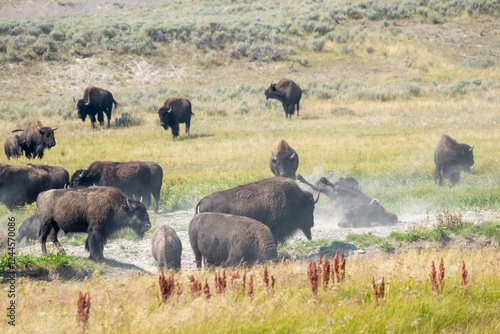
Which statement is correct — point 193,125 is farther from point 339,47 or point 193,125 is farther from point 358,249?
point 339,47

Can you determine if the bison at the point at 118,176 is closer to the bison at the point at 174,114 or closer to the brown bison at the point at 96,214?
the brown bison at the point at 96,214

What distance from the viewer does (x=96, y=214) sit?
34.8 ft

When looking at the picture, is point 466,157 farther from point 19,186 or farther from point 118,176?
point 19,186

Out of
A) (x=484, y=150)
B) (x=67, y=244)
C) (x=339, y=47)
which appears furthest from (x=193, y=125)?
(x=339, y=47)

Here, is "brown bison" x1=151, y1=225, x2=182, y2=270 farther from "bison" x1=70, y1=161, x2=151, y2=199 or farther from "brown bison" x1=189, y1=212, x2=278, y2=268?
"bison" x1=70, y1=161, x2=151, y2=199

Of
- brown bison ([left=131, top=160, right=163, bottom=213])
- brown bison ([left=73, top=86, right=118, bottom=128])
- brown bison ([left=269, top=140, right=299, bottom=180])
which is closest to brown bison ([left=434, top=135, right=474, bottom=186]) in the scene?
brown bison ([left=269, top=140, right=299, bottom=180])

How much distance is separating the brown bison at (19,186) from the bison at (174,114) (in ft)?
36.6

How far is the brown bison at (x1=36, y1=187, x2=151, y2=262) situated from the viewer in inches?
416

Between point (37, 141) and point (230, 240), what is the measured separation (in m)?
16.4

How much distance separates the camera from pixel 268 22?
64.2 meters

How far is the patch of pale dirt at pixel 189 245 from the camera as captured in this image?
10.4 meters

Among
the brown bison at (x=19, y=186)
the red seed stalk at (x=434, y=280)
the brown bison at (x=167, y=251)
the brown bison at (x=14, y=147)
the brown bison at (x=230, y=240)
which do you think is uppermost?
the red seed stalk at (x=434, y=280)

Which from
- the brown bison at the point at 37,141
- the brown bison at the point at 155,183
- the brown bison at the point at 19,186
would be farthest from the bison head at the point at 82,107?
the brown bison at the point at 155,183

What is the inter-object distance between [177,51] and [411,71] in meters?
21.1
